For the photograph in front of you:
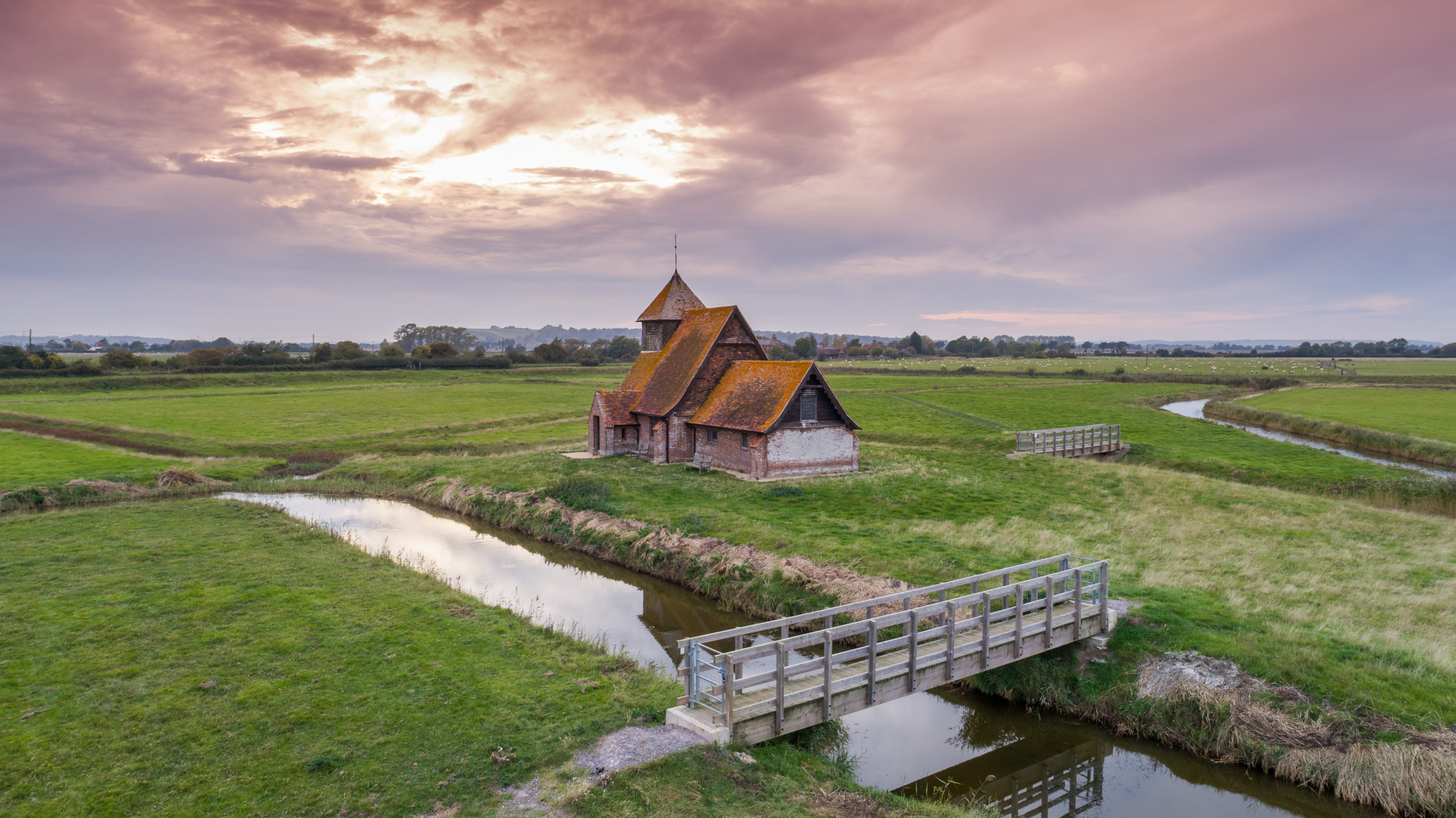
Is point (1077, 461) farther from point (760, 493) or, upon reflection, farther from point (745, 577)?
point (745, 577)

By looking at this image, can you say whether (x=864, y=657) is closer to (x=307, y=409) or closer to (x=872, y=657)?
(x=872, y=657)

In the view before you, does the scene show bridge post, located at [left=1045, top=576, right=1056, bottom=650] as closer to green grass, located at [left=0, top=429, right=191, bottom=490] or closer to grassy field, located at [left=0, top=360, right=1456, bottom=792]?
grassy field, located at [left=0, top=360, right=1456, bottom=792]

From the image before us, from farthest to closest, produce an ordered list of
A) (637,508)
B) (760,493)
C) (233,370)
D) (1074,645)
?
(233,370) → (760,493) → (637,508) → (1074,645)

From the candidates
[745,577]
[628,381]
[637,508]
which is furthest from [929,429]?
[745,577]

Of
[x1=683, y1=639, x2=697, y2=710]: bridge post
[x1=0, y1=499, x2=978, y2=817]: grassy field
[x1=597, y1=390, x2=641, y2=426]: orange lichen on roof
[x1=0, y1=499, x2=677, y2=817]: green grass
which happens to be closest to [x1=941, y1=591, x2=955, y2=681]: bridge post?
[x1=0, y1=499, x2=978, y2=817]: grassy field

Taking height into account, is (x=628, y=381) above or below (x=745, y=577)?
above

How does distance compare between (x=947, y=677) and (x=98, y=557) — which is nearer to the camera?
(x=947, y=677)

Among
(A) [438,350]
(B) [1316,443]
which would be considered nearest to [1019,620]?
(B) [1316,443]

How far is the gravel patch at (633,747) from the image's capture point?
33.8 ft

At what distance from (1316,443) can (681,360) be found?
43151 millimetres

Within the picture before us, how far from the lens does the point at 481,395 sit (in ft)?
251

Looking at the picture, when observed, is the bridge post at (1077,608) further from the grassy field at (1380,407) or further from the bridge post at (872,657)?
the grassy field at (1380,407)

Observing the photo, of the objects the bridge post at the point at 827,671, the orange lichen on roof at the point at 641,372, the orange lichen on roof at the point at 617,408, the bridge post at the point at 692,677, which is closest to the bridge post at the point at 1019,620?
the bridge post at the point at 827,671

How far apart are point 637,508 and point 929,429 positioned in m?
29.3
